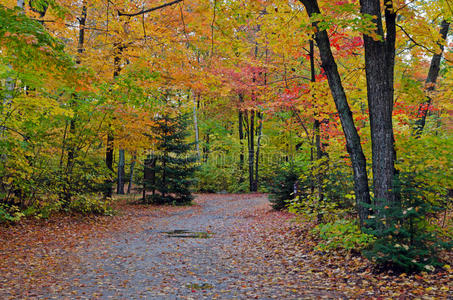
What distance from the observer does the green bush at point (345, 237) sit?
5752mm

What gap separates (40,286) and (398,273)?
561cm

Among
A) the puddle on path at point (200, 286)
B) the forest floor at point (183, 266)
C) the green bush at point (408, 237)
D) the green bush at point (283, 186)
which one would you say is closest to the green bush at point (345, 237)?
the forest floor at point (183, 266)

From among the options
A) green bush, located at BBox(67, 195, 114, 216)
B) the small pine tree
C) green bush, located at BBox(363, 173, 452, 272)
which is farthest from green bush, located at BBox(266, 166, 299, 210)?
green bush, located at BBox(363, 173, 452, 272)

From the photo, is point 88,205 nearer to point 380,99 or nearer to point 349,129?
point 349,129

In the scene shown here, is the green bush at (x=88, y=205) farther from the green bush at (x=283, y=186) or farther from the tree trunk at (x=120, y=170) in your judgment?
the tree trunk at (x=120, y=170)

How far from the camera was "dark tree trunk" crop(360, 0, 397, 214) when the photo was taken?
5.63 m

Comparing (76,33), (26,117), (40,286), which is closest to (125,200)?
(76,33)

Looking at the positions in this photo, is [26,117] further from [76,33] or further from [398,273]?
[398,273]

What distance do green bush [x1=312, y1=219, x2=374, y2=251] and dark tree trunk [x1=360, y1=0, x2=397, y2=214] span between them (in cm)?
69

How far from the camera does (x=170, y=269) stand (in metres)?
6.29

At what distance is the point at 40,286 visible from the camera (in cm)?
516

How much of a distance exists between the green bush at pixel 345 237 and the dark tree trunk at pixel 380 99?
69cm

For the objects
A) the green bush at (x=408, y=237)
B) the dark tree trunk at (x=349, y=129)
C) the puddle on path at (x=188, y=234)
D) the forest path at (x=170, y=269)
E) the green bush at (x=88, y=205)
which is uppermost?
the dark tree trunk at (x=349, y=129)

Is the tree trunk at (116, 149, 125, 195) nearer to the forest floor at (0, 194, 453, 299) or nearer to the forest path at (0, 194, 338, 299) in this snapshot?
the forest floor at (0, 194, 453, 299)
